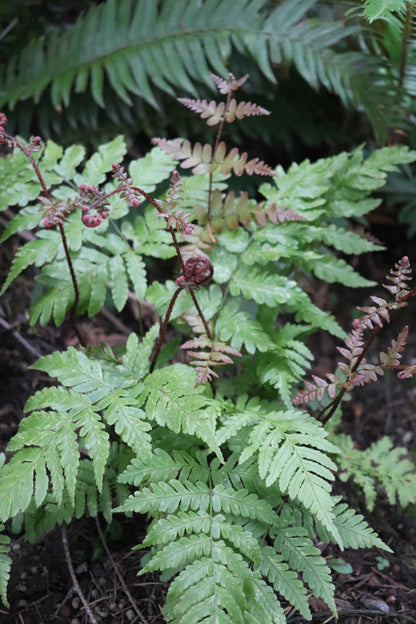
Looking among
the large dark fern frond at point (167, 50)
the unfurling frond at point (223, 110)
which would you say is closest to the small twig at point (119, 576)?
the unfurling frond at point (223, 110)

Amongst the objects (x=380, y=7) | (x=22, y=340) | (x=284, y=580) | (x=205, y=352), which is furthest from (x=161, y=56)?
(x=284, y=580)

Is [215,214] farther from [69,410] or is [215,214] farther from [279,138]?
[279,138]

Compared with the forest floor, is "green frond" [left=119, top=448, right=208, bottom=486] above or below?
above

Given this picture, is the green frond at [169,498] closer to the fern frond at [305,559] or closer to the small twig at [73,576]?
the fern frond at [305,559]

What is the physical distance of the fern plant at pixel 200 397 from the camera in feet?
6.18

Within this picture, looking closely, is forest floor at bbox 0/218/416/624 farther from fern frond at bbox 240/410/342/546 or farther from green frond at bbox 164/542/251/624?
fern frond at bbox 240/410/342/546

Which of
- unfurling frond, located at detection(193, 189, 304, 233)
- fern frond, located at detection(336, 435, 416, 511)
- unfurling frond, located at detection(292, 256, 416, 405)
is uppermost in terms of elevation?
unfurling frond, located at detection(193, 189, 304, 233)

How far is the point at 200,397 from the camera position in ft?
6.84

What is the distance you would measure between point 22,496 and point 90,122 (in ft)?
8.91

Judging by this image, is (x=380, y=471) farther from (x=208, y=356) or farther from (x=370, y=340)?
(x=208, y=356)

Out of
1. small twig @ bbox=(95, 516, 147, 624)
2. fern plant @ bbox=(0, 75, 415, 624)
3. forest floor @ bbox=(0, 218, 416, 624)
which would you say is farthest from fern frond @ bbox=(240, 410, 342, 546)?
small twig @ bbox=(95, 516, 147, 624)

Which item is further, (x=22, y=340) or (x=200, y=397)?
(x=22, y=340)

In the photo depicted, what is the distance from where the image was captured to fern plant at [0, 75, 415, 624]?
188 cm

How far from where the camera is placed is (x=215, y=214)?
2.69 meters
